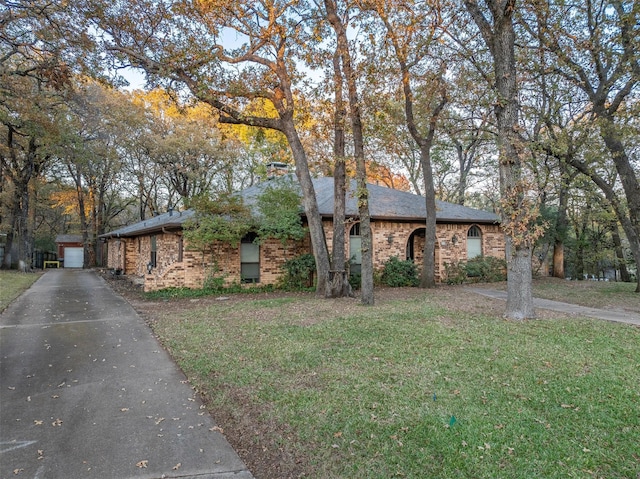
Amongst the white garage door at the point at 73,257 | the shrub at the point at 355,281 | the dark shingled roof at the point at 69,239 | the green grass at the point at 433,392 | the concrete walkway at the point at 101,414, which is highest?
the dark shingled roof at the point at 69,239

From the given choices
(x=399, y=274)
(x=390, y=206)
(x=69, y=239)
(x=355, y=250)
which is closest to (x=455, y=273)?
(x=399, y=274)

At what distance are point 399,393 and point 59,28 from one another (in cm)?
969

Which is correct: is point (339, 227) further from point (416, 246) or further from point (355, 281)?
point (416, 246)

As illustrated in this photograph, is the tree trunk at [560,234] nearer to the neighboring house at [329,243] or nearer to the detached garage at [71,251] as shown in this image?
the neighboring house at [329,243]

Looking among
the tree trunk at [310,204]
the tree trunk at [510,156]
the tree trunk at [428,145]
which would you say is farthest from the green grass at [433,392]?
the tree trunk at [428,145]

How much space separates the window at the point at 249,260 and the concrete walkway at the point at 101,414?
6.29m

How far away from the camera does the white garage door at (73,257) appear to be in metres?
32.8

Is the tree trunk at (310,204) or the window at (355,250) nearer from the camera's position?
the tree trunk at (310,204)

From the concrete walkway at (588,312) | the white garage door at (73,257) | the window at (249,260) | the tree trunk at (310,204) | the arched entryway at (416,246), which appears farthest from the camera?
the white garage door at (73,257)

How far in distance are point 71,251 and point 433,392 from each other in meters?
37.5

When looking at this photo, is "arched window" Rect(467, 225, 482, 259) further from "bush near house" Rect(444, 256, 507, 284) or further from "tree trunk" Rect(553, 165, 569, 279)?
"tree trunk" Rect(553, 165, 569, 279)

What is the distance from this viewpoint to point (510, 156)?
7.21m

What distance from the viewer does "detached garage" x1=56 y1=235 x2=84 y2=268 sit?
32781mm

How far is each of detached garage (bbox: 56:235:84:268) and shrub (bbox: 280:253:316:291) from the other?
2793cm
